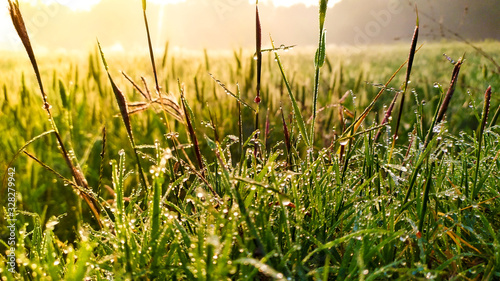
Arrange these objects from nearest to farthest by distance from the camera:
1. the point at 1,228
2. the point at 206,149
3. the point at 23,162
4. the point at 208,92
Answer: the point at 1,228 < the point at 23,162 < the point at 206,149 < the point at 208,92

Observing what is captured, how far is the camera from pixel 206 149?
1.89 m

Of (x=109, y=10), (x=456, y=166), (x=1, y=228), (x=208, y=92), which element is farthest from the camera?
(x=109, y=10)

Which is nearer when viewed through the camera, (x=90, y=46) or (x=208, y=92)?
(x=90, y=46)

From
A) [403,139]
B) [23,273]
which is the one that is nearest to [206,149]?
[403,139]

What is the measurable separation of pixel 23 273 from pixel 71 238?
70 cm

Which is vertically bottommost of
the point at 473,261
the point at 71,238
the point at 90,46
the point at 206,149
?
the point at 71,238

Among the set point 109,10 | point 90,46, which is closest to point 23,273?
point 90,46

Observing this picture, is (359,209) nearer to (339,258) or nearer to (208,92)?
(339,258)

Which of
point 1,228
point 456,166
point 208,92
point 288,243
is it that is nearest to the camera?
point 288,243

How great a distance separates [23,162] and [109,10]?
129 ft

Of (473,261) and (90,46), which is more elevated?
(90,46)

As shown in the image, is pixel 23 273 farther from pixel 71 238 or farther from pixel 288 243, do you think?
pixel 71 238

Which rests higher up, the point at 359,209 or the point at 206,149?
the point at 359,209

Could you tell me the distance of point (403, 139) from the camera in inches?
86.4
